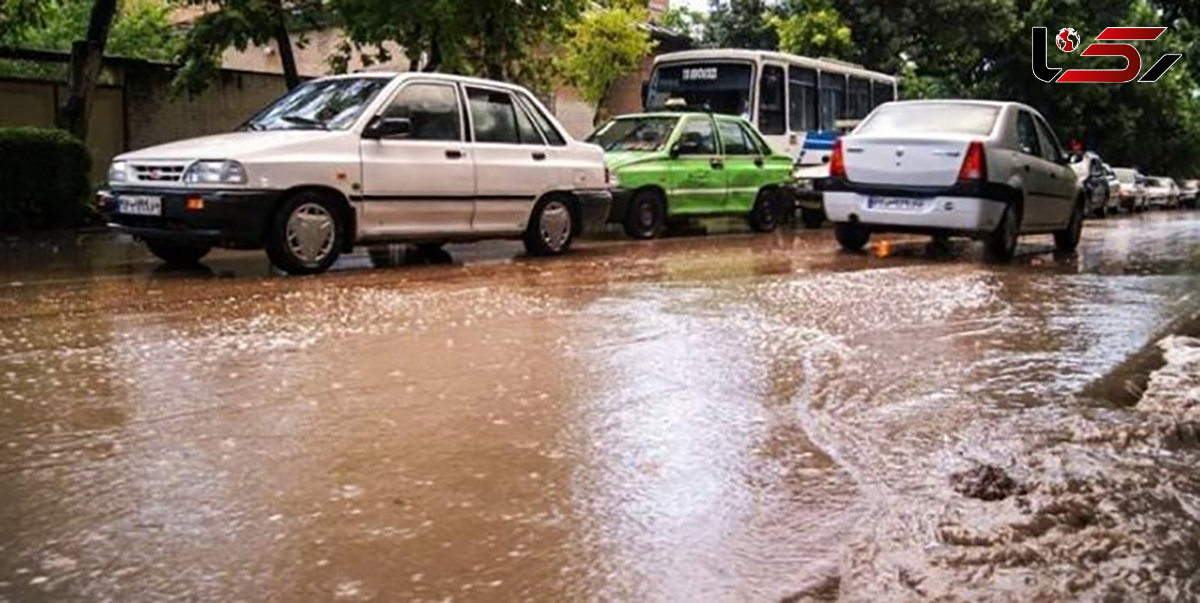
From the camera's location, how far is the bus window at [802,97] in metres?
20.0

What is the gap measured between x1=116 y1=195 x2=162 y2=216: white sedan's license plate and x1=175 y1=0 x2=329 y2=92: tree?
22.7 ft

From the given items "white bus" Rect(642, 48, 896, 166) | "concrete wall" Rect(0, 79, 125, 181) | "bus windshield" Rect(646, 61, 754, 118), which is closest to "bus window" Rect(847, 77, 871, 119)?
"white bus" Rect(642, 48, 896, 166)

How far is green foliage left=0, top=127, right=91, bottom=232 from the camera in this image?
40.9 feet

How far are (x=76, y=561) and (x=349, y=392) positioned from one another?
6.49ft

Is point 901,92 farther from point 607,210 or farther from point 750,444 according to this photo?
point 750,444

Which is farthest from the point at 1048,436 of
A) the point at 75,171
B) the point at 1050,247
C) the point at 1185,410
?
the point at 75,171

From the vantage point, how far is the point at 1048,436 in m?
4.43

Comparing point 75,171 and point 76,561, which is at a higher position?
point 75,171

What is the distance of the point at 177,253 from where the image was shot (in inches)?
380

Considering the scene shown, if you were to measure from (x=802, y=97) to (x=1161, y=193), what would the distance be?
73.8ft

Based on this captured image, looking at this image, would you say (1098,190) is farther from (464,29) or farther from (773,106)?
(464,29)

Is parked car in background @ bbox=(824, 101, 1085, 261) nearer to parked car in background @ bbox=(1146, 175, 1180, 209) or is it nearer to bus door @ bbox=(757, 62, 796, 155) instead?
bus door @ bbox=(757, 62, 796, 155)

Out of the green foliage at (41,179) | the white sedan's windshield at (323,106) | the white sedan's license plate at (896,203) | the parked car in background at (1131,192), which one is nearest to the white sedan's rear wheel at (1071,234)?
the white sedan's license plate at (896,203)

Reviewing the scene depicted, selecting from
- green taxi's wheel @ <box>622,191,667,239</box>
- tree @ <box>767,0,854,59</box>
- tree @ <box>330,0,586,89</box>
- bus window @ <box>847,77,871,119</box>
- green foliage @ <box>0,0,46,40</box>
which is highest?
tree @ <box>767,0,854,59</box>
